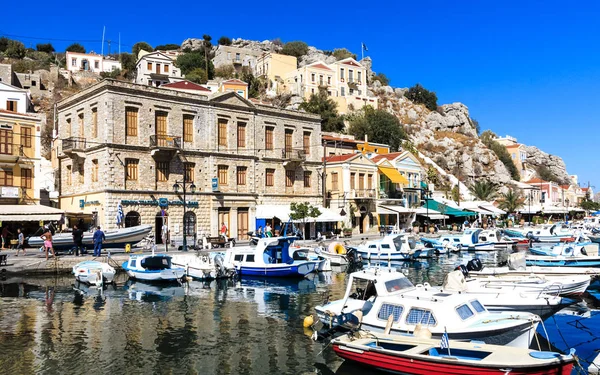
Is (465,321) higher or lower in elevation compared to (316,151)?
lower

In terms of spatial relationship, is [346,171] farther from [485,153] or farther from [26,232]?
[485,153]

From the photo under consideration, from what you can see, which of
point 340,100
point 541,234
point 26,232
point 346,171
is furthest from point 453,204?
point 26,232

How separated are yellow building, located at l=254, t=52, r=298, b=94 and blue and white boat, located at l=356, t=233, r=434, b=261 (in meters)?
57.7

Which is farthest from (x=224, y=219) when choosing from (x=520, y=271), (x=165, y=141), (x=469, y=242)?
(x=520, y=271)

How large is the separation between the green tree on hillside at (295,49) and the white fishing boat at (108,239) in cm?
8916

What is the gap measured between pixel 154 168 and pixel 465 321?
109 feet

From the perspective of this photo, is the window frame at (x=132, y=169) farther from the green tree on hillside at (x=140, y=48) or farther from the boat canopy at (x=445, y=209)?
the green tree on hillside at (x=140, y=48)

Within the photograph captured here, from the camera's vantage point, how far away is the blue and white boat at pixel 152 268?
2958 centimetres

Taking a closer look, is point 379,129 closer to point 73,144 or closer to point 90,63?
point 73,144

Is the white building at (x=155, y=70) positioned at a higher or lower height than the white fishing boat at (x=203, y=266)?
higher

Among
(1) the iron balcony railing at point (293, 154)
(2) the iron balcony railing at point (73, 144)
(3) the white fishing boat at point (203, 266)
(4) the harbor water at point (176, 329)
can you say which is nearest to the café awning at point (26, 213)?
(2) the iron balcony railing at point (73, 144)

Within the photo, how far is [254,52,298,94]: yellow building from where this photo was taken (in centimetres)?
9638

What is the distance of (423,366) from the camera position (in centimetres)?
1198

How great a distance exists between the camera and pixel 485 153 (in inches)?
4080
